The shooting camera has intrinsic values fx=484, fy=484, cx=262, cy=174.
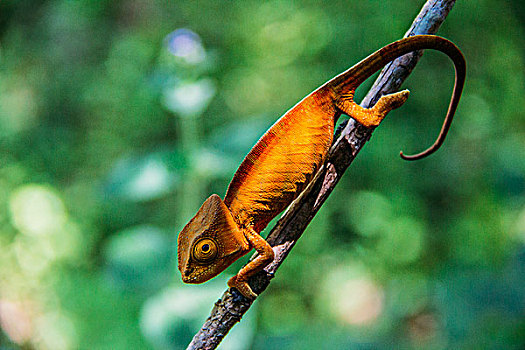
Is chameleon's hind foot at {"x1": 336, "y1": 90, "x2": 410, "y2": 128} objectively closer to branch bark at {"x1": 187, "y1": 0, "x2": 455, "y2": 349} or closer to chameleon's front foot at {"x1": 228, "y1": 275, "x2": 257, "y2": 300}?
branch bark at {"x1": 187, "y1": 0, "x2": 455, "y2": 349}

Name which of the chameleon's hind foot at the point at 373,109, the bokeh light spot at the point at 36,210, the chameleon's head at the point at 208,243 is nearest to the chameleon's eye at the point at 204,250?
the chameleon's head at the point at 208,243

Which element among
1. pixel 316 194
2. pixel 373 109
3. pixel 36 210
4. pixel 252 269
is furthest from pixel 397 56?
pixel 36 210

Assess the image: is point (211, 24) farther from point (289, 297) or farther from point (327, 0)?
point (289, 297)

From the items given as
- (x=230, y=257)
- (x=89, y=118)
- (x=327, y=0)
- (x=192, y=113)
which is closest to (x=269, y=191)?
(x=230, y=257)

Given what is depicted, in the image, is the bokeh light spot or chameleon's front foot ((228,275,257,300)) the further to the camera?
the bokeh light spot

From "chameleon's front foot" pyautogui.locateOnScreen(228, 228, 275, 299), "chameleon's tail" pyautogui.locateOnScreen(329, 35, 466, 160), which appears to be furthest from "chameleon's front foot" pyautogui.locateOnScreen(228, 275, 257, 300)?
"chameleon's tail" pyautogui.locateOnScreen(329, 35, 466, 160)

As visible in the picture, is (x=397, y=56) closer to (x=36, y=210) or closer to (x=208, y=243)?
(x=208, y=243)

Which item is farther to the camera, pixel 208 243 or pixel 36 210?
pixel 36 210
